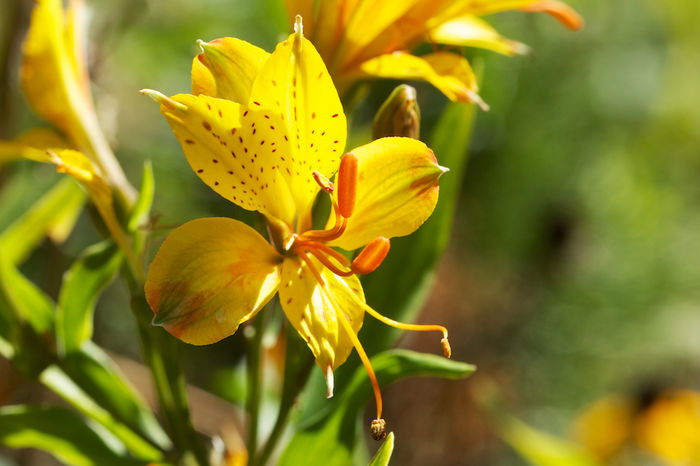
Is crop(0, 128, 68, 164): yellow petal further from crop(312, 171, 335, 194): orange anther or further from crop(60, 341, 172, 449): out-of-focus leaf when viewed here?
crop(312, 171, 335, 194): orange anther

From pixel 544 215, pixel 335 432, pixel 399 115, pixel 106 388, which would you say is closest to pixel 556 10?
pixel 399 115

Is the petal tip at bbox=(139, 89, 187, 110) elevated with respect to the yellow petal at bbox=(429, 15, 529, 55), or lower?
lower

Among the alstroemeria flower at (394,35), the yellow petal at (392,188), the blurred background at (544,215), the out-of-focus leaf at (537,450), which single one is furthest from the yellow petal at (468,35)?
the blurred background at (544,215)

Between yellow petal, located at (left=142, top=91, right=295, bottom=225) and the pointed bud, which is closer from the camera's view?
yellow petal, located at (left=142, top=91, right=295, bottom=225)

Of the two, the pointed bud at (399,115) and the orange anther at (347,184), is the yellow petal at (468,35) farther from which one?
the orange anther at (347,184)

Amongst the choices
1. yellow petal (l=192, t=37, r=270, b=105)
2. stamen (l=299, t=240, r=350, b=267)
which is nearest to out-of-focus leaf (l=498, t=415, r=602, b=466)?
stamen (l=299, t=240, r=350, b=267)

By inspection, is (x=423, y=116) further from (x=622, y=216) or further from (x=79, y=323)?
(x=79, y=323)
